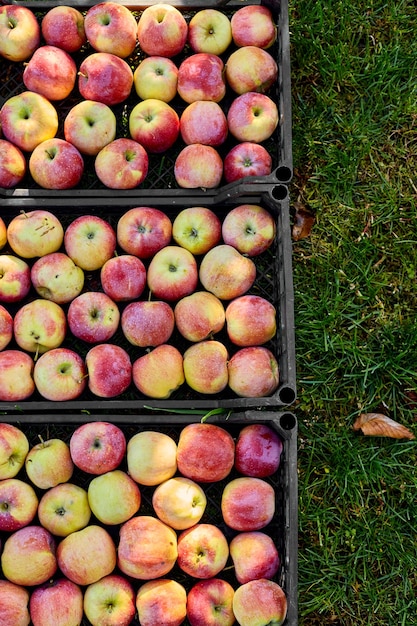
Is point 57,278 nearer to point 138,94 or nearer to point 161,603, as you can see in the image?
point 138,94

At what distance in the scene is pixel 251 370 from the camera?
214cm

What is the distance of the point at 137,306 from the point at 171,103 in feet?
2.83

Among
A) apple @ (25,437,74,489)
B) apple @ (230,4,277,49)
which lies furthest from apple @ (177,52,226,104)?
apple @ (25,437,74,489)

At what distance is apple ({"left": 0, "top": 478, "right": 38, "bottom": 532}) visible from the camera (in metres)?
2.06

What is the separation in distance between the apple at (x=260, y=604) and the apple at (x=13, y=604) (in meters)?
0.69

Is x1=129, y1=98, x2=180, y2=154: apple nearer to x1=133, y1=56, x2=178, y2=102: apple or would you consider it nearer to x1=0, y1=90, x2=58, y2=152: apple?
x1=133, y1=56, x2=178, y2=102: apple

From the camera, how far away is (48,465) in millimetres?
2088

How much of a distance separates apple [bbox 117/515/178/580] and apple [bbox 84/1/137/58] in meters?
1.77

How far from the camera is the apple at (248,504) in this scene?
209 centimetres

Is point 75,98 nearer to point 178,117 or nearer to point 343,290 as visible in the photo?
point 178,117

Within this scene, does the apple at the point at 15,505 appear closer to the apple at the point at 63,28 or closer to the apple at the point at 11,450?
→ the apple at the point at 11,450

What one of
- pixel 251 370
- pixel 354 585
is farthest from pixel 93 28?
pixel 354 585

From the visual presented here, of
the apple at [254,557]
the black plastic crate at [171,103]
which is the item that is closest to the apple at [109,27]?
the black plastic crate at [171,103]

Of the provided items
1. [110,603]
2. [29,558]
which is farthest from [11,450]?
[110,603]
